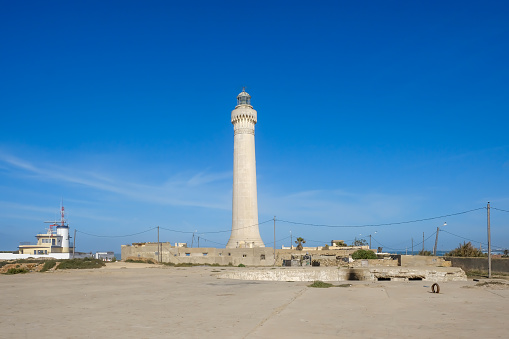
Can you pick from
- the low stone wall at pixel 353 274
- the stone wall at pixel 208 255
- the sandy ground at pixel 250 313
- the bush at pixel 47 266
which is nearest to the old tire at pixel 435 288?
the sandy ground at pixel 250 313

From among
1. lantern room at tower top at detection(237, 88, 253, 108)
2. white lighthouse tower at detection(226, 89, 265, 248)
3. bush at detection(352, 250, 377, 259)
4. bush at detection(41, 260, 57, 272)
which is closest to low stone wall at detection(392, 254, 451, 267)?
bush at detection(352, 250, 377, 259)

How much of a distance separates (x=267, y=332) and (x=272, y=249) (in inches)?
1376

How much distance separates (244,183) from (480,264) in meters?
26.7

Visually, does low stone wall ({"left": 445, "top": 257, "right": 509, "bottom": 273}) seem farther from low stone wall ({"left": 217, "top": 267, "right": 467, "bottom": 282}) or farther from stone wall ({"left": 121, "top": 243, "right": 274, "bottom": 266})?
stone wall ({"left": 121, "top": 243, "right": 274, "bottom": 266})

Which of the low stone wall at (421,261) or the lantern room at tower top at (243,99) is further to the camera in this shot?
the lantern room at tower top at (243,99)

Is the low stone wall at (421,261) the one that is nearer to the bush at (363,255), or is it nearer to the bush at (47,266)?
the bush at (363,255)

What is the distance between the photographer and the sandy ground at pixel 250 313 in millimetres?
10109

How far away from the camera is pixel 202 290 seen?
62.8ft

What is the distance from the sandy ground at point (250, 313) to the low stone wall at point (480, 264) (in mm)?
Answer: 16420

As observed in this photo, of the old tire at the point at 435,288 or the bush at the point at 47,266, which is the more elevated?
the old tire at the point at 435,288

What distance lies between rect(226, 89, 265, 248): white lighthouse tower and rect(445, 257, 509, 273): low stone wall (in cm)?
2180

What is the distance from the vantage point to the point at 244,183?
50812mm

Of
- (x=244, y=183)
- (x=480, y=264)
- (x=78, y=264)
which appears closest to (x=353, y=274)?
(x=480, y=264)

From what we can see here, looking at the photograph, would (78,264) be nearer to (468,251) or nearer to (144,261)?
(144,261)
